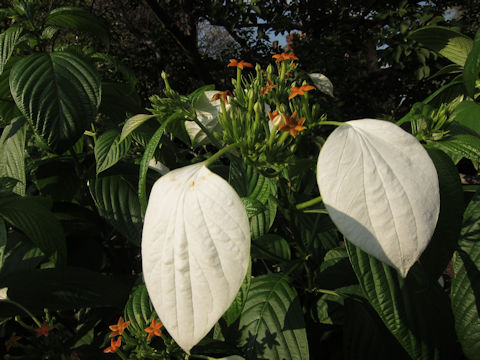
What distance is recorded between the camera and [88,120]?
782 mm

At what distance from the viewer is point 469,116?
647mm

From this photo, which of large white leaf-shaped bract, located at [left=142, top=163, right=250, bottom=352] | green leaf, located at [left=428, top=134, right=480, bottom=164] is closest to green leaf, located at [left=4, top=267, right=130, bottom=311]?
large white leaf-shaped bract, located at [left=142, top=163, right=250, bottom=352]

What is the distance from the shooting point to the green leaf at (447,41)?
0.98 metres

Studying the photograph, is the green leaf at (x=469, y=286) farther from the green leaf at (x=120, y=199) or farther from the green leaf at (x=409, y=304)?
the green leaf at (x=120, y=199)

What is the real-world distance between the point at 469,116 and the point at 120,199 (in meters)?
0.76

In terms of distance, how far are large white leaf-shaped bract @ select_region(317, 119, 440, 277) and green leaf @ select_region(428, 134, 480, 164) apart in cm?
17

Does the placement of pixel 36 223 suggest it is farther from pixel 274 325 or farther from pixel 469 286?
pixel 469 286

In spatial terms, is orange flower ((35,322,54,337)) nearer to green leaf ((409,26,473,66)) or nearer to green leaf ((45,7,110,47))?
green leaf ((45,7,110,47))

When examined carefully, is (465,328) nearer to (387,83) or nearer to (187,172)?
(187,172)

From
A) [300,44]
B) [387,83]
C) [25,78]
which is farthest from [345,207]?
[387,83]

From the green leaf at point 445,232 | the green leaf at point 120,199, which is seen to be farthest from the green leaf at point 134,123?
the green leaf at point 445,232

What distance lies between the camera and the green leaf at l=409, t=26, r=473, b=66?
981 mm

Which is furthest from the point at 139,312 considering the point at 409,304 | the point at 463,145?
the point at 463,145

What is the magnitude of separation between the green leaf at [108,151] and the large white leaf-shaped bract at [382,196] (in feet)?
1.71
